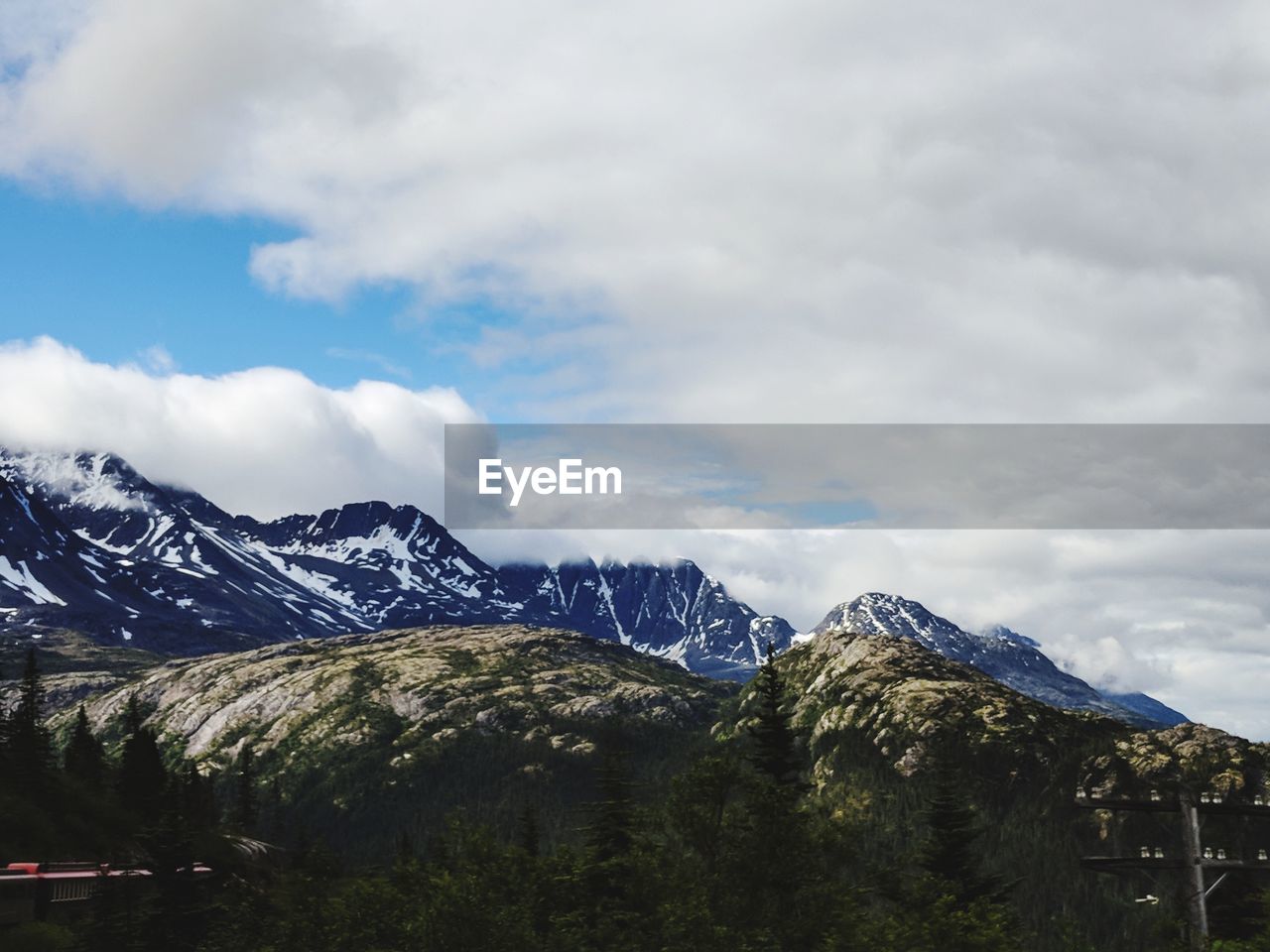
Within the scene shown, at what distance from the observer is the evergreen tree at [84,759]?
171750 mm

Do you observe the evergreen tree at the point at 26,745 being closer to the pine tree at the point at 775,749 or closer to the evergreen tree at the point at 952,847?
the pine tree at the point at 775,749

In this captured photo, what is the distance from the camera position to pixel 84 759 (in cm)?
17775

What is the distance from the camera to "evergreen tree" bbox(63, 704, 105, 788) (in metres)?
172

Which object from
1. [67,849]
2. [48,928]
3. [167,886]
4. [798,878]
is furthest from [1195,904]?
[67,849]

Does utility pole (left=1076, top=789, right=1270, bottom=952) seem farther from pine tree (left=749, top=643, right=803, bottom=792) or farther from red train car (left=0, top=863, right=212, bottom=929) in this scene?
red train car (left=0, top=863, right=212, bottom=929)

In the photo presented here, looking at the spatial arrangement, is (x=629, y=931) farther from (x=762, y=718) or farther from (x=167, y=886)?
(x=167, y=886)

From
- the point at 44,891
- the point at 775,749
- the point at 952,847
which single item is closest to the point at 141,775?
the point at 44,891

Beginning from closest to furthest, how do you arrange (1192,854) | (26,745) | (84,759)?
1. (1192,854)
2. (26,745)
3. (84,759)

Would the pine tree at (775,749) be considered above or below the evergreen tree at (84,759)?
above

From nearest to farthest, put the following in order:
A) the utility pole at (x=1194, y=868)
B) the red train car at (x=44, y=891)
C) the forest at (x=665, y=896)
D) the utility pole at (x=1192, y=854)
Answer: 1. the utility pole at (x=1192, y=854)
2. the utility pole at (x=1194, y=868)
3. the forest at (x=665, y=896)
4. the red train car at (x=44, y=891)

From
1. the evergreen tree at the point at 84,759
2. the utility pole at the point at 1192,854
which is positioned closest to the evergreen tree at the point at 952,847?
the utility pole at the point at 1192,854

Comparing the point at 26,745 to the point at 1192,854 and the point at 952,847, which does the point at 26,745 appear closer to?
the point at 952,847

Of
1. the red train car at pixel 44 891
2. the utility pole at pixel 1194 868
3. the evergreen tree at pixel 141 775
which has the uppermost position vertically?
the utility pole at pixel 1194 868

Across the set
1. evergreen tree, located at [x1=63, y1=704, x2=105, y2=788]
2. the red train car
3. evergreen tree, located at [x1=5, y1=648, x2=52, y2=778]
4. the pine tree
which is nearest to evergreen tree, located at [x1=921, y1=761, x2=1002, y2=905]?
the pine tree
